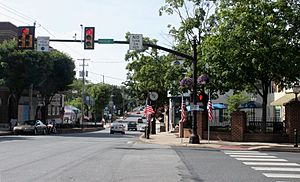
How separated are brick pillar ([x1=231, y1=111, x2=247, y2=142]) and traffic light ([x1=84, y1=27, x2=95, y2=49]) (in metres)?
10.3

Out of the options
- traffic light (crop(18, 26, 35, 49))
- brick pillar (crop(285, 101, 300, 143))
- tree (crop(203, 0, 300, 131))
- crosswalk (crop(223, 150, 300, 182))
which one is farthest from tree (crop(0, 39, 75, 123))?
crosswalk (crop(223, 150, 300, 182))

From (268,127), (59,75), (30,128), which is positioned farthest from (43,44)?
(59,75)

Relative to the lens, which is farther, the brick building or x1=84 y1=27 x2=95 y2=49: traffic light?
the brick building

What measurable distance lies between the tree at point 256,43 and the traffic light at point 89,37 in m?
7.10

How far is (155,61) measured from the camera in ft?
137

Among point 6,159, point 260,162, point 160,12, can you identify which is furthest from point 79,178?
point 160,12

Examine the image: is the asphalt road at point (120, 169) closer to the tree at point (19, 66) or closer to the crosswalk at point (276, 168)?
the crosswalk at point (276, 168)

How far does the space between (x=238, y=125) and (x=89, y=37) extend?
435 inches

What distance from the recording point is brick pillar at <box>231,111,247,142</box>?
27.2 meters

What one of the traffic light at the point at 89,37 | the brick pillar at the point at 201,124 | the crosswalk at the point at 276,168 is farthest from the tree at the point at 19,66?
the crosswalk at the point at 276,168

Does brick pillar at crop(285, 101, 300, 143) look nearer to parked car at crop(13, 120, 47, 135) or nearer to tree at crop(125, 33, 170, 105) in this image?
tree at crop(125, 33, 170, 105)

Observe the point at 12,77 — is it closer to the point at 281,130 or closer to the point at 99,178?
the point at 281,130

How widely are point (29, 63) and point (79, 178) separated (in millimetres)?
31898

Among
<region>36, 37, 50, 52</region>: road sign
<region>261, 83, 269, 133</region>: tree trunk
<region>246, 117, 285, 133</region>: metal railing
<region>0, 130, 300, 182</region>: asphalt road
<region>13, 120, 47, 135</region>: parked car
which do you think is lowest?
<region>0, 130, 300, 182</region>: asphalt road
